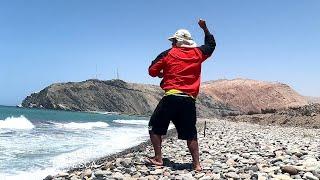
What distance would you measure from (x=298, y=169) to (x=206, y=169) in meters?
1.54

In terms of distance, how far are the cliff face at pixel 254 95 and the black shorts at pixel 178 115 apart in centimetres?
16402

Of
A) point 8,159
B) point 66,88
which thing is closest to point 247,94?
point 66,88

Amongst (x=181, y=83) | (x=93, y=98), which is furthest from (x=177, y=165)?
(x=93, y=98)

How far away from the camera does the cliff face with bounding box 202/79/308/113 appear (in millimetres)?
177125

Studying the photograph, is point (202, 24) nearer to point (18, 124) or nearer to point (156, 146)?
point (156, 146)

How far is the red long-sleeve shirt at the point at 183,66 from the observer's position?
7.58 metres

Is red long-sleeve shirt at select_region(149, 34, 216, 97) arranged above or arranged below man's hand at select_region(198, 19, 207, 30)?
below

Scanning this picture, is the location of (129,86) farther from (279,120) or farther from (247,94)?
(279,120)

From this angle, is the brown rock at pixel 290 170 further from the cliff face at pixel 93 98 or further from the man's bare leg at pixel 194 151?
the cliff face at pixel 93 98

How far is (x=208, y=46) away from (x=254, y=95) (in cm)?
18202

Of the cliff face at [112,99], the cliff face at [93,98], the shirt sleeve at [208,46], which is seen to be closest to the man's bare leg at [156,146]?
the shirt sleeve at [208,46]

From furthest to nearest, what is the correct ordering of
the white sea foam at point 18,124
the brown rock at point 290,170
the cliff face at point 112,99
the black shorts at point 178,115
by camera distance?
the cliff face at point 112,99 < the white sea foam at point 18,124 < the black shorts at point 178,115 < the brown rock at point 290,170

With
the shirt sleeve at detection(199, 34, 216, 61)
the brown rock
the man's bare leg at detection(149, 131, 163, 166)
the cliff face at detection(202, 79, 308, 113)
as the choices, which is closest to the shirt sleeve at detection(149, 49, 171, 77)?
the shirt sleeve at detection(199, 34, 216, 61)

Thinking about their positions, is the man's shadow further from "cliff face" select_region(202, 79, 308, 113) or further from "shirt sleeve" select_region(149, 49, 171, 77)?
"cliff face" select_region(202, 79, 308, 113)
